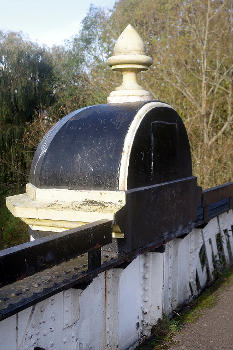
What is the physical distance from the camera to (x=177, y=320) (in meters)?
4.90

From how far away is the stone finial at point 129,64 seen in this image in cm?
455

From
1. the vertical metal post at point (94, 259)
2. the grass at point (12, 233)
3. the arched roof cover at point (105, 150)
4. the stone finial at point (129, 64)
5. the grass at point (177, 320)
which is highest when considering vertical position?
the stone finial at point (129, 64)

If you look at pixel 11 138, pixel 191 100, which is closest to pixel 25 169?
pixel 11 138

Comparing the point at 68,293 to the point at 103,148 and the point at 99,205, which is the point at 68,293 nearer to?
the point at 99,205

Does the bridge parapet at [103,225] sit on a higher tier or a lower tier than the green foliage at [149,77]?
lower

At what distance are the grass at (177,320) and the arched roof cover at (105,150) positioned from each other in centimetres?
160

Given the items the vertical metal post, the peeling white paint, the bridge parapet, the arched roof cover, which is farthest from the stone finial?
the vertical metal post

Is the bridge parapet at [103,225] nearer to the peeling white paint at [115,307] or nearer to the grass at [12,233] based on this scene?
the peeling white paint at [115,307]

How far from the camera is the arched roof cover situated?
149 inches

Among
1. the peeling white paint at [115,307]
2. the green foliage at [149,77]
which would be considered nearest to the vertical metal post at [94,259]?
the peeling white paint at [115,307]

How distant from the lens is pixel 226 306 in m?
5.41

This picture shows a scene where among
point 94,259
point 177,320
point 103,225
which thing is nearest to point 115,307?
point 94,259

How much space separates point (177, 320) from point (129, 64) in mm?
2886

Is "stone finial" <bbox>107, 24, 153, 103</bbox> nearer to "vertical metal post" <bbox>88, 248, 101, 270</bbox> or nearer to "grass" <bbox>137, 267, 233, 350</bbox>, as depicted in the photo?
"vertical metal post" <bbox>88, 248, 101, 270</bbox>
